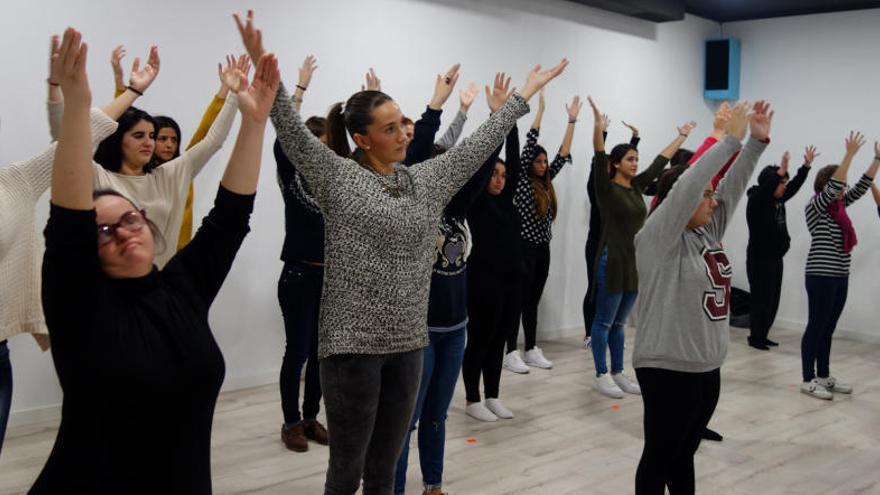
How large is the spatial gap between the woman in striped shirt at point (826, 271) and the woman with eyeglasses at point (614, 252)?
1076mm

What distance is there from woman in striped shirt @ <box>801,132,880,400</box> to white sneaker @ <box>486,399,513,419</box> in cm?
196

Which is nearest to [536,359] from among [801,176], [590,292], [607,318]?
[590,292]

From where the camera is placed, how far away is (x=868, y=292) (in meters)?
7.39

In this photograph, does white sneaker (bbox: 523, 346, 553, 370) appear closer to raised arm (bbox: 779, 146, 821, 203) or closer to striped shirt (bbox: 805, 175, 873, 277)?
striped shirt (bbox: 805, 175, 873, 277)

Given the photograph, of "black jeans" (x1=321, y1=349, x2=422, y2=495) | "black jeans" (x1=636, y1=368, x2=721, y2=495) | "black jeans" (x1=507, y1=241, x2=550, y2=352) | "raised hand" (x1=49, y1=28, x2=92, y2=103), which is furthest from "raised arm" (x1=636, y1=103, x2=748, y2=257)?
"black jeans" (x1=507, y1=241, x2=550, y2=352)

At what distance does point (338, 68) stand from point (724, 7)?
13.8ft

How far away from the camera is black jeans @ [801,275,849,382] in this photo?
5094 millimetres

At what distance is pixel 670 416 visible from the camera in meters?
2.66

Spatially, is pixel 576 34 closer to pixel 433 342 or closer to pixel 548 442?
pixel 548 442

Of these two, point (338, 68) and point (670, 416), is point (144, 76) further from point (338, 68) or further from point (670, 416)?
point (338, 68)

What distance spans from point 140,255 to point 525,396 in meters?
3.73

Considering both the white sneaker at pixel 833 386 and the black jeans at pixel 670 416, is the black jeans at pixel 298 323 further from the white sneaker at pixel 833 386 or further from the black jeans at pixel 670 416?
the white sneaker at pixel 833 386

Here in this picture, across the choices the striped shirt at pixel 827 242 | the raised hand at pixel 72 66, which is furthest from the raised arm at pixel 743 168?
the striped shirt at pixel 827 242

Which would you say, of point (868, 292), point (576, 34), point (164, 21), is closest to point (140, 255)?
point (164, 21)
